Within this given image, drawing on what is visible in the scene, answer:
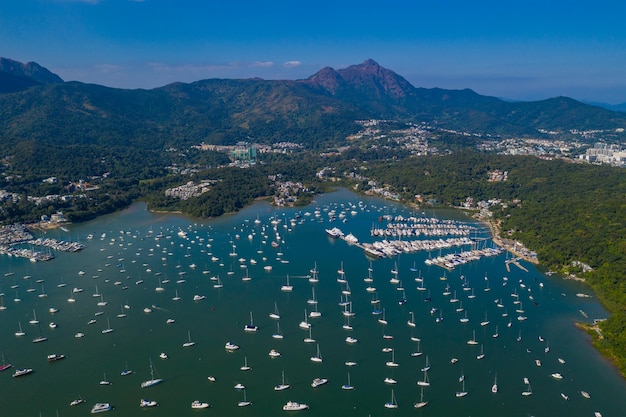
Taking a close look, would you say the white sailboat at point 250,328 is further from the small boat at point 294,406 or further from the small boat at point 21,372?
the small boat at point 21,372

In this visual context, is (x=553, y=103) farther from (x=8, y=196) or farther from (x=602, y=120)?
(x=8, y=196)

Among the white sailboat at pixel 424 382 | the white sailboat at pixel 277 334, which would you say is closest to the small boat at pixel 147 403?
the white sailboat at pixel 277 334

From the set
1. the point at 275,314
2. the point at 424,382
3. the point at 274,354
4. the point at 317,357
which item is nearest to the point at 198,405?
the point at 274,354

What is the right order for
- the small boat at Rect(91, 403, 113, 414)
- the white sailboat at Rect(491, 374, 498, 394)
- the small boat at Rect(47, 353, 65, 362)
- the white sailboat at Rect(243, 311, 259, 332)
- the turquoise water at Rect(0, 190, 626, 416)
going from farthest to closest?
1. the white sailboat at Rect(243, 311, 259, 332)
2. the small boat at Rect(47, 353, 65, 362)
3. the white sailboat at Rect(491, 374, 498, 394)
4. the turquoise water at Rect(0, 190, 626, 416)
5. the small boat at Rect(91, 403, 113, 414)

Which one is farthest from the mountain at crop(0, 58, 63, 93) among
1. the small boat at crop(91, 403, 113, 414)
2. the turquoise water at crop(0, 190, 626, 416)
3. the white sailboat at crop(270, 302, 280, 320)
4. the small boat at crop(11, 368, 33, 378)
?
the small boat at crop(91, 403, 113, 414)

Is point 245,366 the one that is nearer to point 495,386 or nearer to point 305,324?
point 305,324

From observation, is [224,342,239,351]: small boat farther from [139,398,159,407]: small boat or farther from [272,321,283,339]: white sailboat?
[139,398,159,407]: small boat
